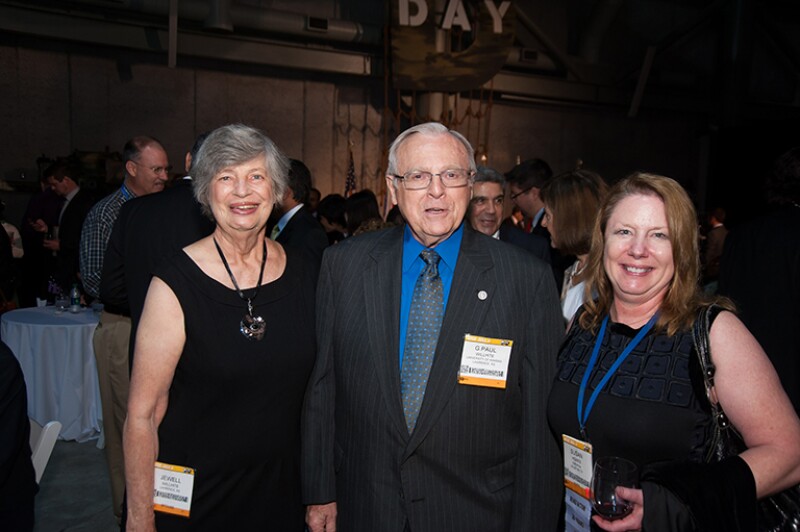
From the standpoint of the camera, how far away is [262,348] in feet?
6.02

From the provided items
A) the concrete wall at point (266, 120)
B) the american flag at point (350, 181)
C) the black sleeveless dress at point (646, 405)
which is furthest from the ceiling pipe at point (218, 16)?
the black sleeveless dress at point (646, 405)

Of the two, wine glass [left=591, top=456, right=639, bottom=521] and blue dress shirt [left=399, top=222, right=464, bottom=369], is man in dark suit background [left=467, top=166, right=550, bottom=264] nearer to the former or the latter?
blue dress shirt [left=399, top=222, right=464, bottom=369]

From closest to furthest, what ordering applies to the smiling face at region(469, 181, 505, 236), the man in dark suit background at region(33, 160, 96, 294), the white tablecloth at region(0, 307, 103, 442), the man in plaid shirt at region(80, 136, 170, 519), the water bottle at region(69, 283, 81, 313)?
the man in plaid shirt at region(80, 136, 170, 519), the smiling face at region(469, 181, 505, 236), the white tablecloth at region(0, 307, 103, 442), the water bottle at region(69, 283, 81, 313), the man in dark suit background at region(33, 160, 96, 294)

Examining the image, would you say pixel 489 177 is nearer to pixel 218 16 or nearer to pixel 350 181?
pixel 218 16

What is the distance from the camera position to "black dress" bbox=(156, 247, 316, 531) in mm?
1786

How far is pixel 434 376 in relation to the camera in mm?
1690

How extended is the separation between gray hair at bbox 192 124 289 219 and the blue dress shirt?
49cm

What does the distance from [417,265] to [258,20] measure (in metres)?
7.82

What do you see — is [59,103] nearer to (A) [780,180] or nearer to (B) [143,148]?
(B) [143,148]

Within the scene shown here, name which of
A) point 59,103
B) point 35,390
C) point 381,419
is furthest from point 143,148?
point 59,103

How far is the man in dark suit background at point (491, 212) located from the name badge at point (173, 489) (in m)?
2.60

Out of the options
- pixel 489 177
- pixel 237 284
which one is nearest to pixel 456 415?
pixel 237 284

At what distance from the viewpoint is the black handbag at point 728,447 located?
1.52 meters

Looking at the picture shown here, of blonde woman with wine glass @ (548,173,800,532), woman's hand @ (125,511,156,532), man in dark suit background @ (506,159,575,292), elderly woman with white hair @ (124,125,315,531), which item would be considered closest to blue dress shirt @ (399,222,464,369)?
elderly woman with white hair @ (124,125,315,531)
